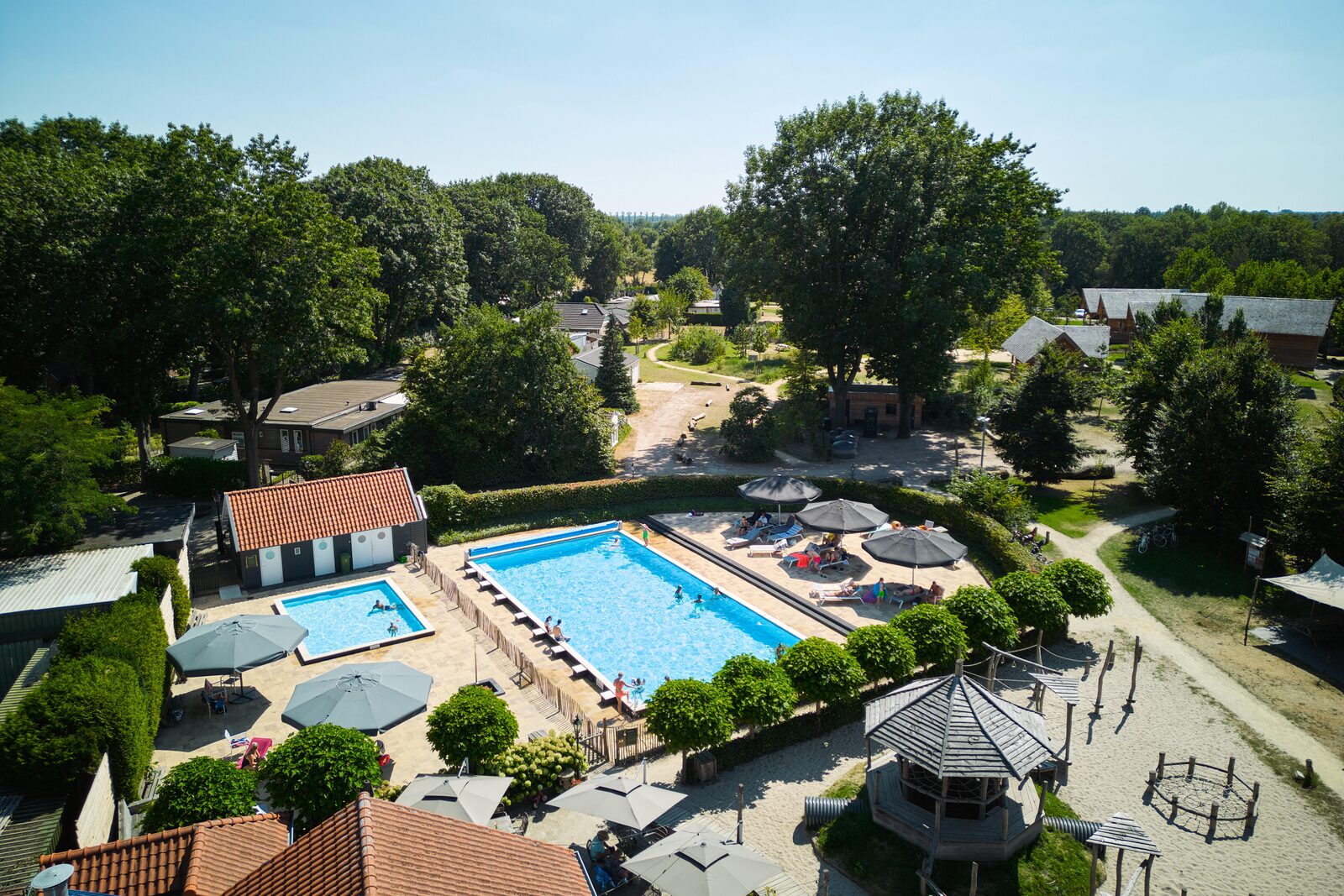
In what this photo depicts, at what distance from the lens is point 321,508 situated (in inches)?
1221

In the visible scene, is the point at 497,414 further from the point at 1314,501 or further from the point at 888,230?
the point at 1314,501

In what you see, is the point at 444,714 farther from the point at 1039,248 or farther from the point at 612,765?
the point at 1039,248

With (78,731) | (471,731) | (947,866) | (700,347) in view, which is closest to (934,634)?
(947,866)

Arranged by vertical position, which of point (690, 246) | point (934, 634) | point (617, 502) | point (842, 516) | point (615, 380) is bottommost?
point (617, 502)

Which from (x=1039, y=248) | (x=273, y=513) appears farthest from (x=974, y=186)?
(x=273, y=513)

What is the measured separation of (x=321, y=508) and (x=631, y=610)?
13.0 metres

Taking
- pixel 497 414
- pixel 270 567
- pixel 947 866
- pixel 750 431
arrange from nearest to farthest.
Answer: pixel 947 866
pixel 270 567
pixel 497 414
pixel 750 431

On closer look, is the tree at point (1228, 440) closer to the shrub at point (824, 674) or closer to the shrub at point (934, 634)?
the shrub at point (934, 634)

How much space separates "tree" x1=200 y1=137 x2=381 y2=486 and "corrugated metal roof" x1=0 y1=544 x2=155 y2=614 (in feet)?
34.2

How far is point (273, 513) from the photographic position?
99.0 feet

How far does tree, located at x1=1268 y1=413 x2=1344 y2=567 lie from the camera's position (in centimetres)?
2622

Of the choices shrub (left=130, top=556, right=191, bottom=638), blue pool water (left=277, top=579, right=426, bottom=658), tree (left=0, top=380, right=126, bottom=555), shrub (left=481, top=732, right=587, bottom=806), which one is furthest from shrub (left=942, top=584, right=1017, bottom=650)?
tree (left=0, top=380, right=126, bottom=555)

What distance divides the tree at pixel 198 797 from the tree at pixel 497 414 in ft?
77.6

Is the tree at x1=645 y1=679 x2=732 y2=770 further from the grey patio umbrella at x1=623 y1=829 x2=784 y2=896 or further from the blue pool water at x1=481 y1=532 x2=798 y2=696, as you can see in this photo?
the blue pool water at x1=481 y1=532 x2=798 y2=696
